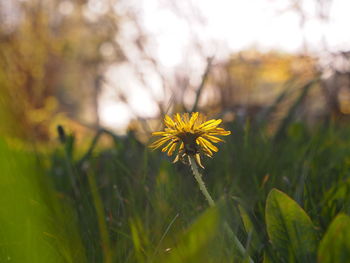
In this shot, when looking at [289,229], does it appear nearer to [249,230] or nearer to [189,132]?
[249,230]

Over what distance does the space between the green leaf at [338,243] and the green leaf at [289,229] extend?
0.06 m

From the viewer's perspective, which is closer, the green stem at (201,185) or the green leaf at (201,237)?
the green leaf at (201,237)

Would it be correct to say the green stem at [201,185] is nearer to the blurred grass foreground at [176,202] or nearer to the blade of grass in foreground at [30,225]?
the blurred grass foreground at [176,202]

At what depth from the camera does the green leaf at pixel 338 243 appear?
0.33 metres

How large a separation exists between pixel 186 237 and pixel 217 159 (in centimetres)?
59

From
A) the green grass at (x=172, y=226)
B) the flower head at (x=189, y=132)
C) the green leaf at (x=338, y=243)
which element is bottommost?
the green leaf at (x=338, y=243)

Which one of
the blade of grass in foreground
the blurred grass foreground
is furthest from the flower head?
the blade of grass in foreground

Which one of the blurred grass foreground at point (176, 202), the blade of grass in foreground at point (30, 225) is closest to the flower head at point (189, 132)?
the blurred grass foreground at point (176, 202)

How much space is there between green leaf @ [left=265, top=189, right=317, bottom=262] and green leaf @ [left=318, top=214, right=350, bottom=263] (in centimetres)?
6

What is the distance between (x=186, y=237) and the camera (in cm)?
27

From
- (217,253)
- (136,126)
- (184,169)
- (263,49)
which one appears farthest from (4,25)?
(217,253)

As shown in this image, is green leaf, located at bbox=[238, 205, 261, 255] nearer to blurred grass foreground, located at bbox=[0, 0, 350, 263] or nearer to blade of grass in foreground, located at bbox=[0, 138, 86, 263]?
blurred grass foreground, located at bbox=[0, 0, 350, 263]

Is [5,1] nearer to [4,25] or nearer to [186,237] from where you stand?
[4,25]

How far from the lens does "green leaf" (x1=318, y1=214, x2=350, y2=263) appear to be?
0.33 meters
